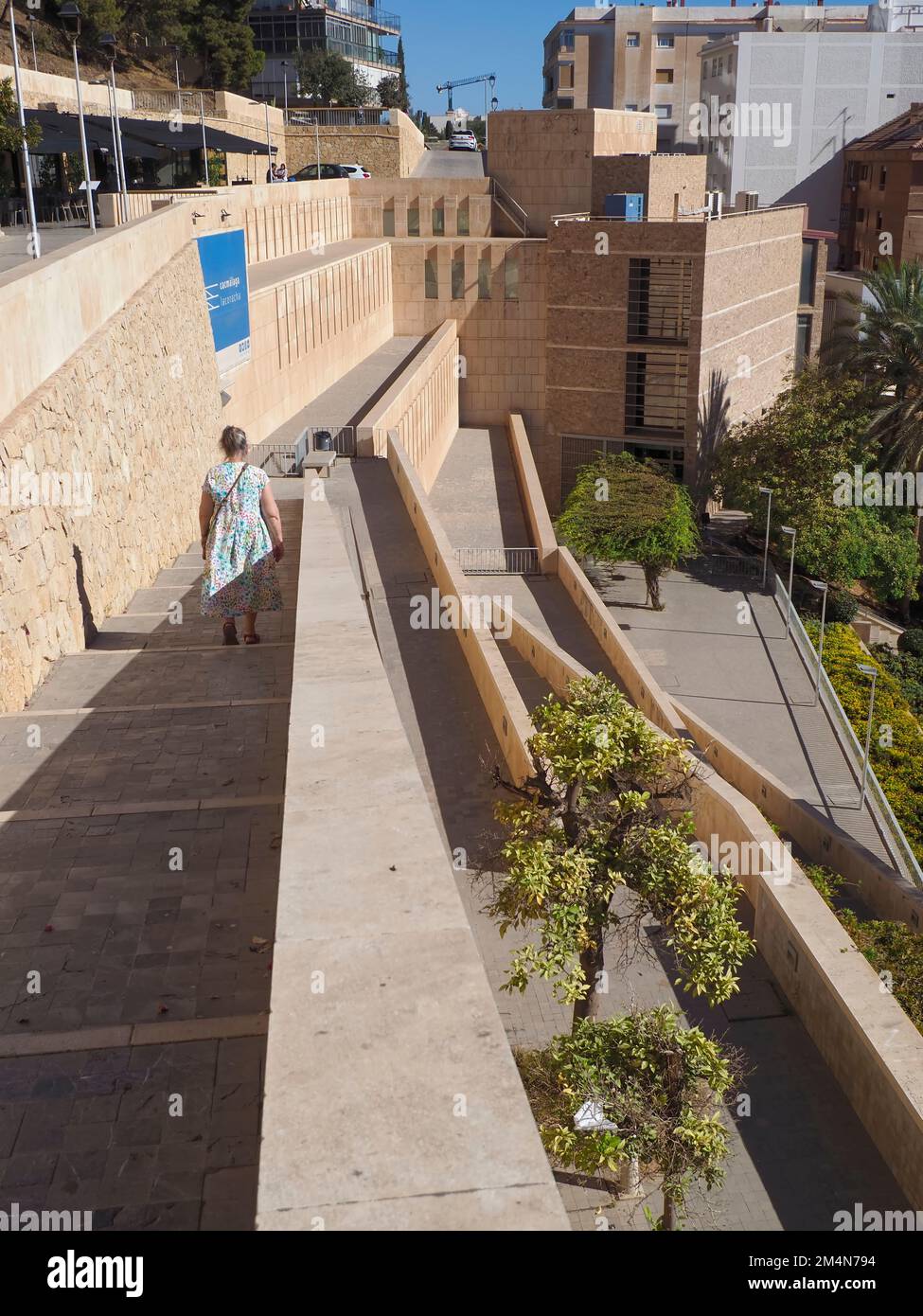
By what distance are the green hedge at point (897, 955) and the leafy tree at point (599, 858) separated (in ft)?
12.8

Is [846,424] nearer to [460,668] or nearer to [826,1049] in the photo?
[460,668]

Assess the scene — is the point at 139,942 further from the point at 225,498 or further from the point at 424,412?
the point at 424,412

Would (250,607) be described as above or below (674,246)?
below

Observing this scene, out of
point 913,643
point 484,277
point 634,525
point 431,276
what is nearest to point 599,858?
point 634,525

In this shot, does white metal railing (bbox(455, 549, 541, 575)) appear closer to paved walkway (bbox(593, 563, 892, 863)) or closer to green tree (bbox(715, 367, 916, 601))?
paved walkway (bbox(593, 563, 892, 863))

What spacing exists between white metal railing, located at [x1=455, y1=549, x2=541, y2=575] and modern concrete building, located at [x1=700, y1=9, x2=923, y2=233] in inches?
1572

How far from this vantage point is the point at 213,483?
8430 mm

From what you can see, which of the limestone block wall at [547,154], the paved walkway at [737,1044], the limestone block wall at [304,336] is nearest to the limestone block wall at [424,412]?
the limestone block wall at [304,336]

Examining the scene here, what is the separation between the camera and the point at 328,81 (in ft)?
227

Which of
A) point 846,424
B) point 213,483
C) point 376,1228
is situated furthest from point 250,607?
point 846,424

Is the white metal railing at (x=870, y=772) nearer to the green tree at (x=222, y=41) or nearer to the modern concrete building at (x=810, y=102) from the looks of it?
the modern concrete building at (x=810, y=102)

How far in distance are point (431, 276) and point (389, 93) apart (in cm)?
4830

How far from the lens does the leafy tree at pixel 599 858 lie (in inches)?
281

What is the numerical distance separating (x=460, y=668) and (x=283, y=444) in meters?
7.96
